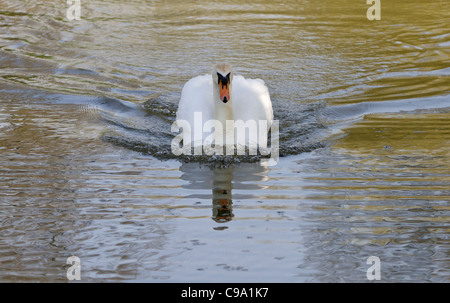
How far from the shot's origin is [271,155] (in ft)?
25.5

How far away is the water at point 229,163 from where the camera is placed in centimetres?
539

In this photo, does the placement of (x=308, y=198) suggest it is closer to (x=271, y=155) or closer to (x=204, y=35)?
(x=271, y=155)

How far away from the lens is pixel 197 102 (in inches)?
330

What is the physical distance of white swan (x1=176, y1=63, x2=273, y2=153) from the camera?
309 inches

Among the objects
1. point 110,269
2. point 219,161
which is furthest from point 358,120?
point 110,269

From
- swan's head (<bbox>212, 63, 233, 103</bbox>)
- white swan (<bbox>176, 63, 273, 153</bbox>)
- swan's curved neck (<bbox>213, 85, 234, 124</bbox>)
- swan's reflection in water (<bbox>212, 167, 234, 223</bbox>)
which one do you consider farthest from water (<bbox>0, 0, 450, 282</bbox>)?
swan's head (<bbox>212, 63, 233, 103</bbox>)

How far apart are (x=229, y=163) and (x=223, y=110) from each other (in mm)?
702

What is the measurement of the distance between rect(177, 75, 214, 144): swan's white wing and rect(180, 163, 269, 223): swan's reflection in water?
54 centimetres

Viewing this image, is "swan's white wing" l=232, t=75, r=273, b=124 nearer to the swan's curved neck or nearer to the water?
the swan's curved neck

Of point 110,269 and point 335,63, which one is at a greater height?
point 335,63

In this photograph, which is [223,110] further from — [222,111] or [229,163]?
[229,163]

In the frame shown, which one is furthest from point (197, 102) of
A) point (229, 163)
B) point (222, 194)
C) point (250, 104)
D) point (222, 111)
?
point (222, 194)

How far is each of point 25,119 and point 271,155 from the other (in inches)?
121

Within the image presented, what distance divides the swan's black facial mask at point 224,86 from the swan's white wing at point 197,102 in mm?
400
